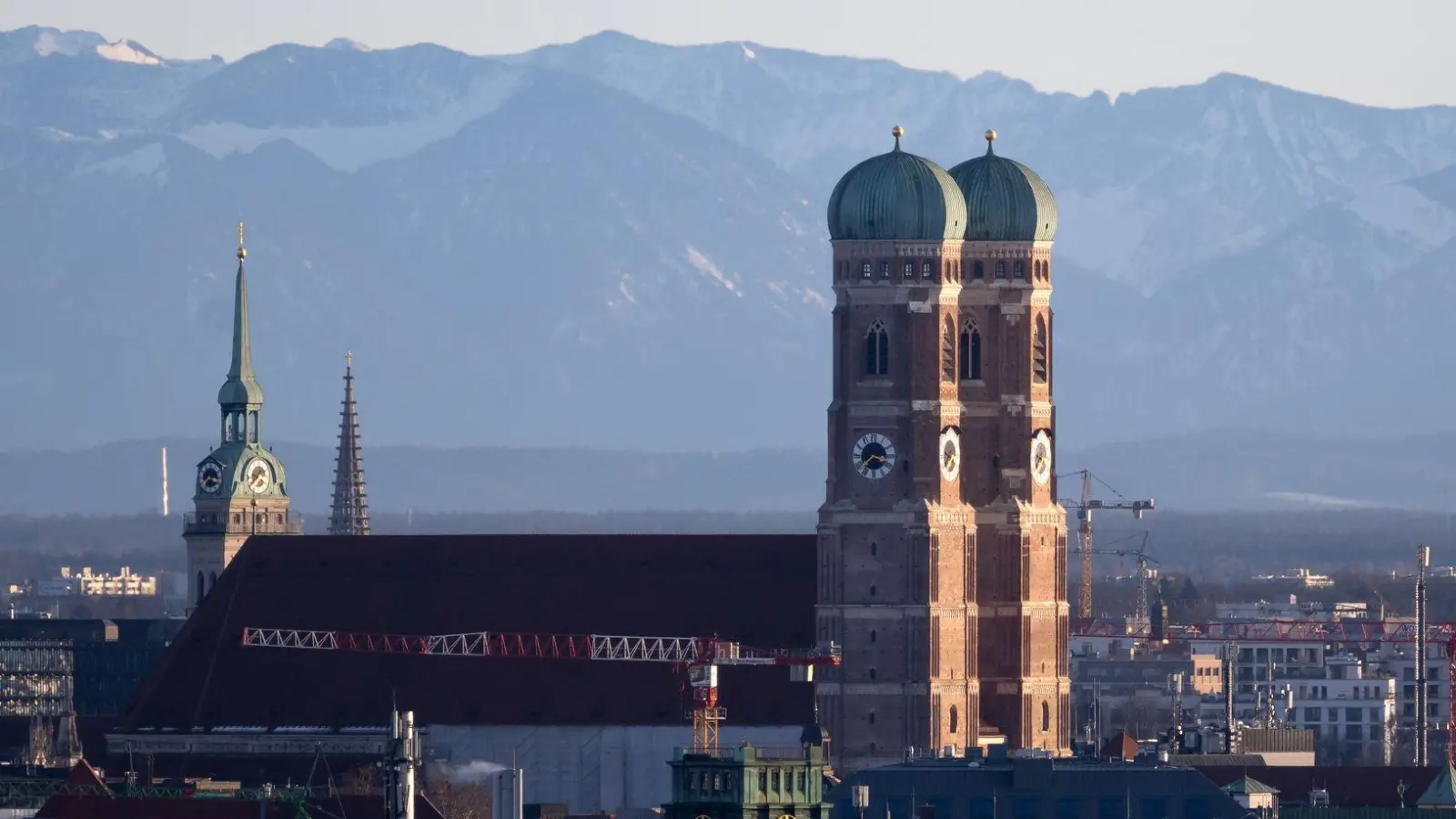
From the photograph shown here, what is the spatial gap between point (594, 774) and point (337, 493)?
4549cm

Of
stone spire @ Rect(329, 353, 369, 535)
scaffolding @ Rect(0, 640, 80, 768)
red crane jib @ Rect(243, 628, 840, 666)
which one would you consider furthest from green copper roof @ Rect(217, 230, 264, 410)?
red crane jib @ Rect(243, 628, 840, 666)

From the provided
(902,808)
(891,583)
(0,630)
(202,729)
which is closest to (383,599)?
(202,729)

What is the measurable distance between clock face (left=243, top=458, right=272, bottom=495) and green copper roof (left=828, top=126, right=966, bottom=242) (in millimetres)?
36750

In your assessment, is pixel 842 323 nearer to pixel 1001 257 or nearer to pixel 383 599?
pixel 1001 257

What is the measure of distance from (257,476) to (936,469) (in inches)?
1511

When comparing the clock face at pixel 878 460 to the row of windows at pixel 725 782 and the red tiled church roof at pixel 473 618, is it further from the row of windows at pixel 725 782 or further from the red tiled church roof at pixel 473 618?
the row of windows at pixel 725 782

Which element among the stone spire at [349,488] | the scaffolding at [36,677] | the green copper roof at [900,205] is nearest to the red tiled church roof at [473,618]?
the green copper roof at [900,205]

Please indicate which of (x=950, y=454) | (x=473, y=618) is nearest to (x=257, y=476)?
(x=473, y=618)

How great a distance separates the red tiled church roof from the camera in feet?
462

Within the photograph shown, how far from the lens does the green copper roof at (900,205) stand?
13700 centimetres

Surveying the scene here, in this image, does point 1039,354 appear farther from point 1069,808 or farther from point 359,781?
point 1069,808

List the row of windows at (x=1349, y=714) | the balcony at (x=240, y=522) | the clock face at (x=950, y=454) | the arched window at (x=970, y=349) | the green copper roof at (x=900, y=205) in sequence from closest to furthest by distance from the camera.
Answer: the green copper roof at (x=900, y=205), the clock face at (x=950, y=454), the arched window at (x=970, y=349), the balcony at (x=240, y=522), the row of windows at (x=1349, y=714)

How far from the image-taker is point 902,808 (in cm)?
11138

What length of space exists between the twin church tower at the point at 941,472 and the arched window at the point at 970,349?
0.15 ft
